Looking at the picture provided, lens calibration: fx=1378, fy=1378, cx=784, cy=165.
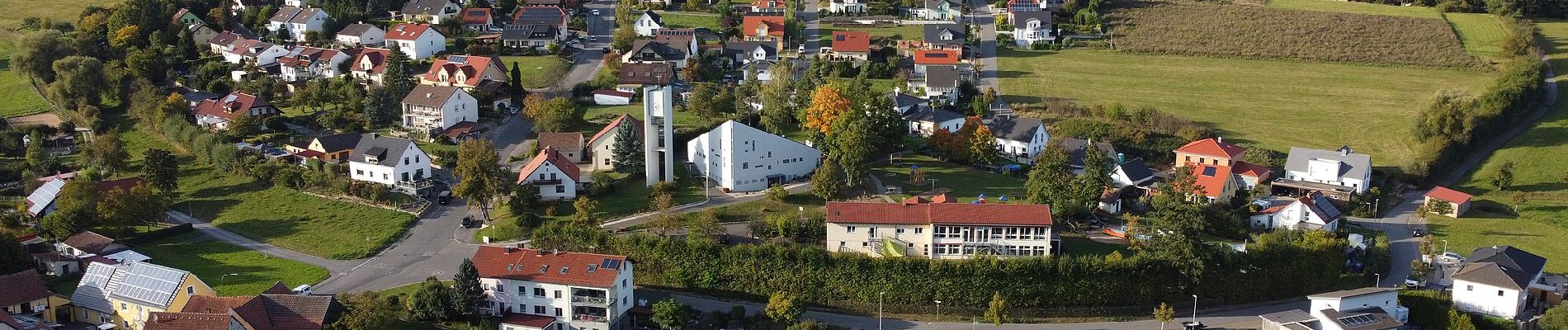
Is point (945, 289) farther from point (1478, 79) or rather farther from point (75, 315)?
point (1478, 79)

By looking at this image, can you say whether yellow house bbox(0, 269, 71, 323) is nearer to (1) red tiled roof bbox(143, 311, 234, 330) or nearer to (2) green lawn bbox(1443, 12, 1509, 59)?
(1) red tiled roof bbox(143, 311, 234, 330)

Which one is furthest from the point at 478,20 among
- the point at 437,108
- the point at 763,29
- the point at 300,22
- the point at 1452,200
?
the point at 1452,200

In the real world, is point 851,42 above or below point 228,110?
above

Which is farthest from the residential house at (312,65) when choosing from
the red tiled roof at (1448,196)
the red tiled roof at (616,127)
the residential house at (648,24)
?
the red tiled roof at (1448,196)

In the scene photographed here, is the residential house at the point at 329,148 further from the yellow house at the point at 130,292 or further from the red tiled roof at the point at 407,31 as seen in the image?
the red tiled roof at the point at 407,31

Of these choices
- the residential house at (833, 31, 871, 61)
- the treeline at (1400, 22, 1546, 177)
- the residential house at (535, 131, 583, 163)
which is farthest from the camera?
the residential house at (833, 31, 871, 61)

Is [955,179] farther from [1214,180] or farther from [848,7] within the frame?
[848,7]

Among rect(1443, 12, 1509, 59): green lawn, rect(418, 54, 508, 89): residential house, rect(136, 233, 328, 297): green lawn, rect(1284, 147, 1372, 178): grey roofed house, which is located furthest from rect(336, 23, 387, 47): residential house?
rect(1443, 12, 1509, 59): green lawn

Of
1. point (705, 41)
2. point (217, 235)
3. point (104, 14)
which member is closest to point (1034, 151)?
→ point (705, 41)
